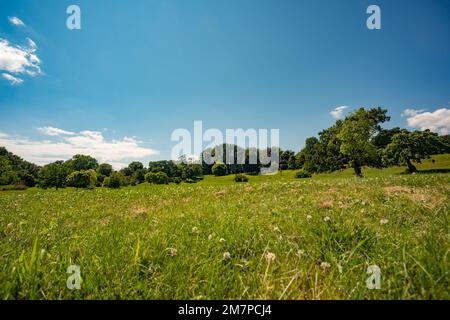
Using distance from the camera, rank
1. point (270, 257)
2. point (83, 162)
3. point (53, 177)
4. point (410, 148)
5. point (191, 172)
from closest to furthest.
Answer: point (270, 257)
point (410, 148)
point (53, 177)
point (191, 172)
point (83, 162)

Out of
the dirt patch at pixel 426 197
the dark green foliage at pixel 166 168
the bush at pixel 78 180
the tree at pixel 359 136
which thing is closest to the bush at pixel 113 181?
the bush at pixel 78 180

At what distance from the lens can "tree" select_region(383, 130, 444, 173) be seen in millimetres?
53344

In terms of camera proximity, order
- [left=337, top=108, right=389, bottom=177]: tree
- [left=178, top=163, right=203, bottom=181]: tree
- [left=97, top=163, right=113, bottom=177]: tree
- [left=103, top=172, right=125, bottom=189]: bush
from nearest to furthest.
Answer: [left=337, top=108, right=389, bottom=177]: tree → [left=103, top=172, right=125, bottom=189]: bush → [left=178, top=163, right=203, bottom=181]: tree → [left=97, top=163, right=113, bottom=177]: tree

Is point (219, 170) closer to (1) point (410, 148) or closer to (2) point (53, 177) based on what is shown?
(2) point (53, 177)

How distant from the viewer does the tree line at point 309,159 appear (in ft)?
148

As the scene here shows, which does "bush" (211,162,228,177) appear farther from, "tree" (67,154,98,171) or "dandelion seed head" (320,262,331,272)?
"dandelion seed head" (320,262,331,272)

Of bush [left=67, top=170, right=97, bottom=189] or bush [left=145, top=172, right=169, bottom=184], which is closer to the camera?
bush [left=67, top=170, right=97, bottom=189]

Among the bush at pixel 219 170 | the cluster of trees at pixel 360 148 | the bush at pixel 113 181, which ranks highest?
the cluster of trees at pixel 360 148

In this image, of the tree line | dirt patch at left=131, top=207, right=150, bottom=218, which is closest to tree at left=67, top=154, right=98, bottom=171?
the tree line

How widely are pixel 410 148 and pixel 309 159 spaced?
22846mm

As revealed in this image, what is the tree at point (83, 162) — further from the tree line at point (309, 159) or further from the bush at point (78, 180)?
the bush at point (78, 180)

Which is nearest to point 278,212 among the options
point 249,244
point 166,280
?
point 249,244

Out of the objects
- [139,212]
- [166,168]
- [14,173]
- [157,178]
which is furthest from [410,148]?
[14,173]

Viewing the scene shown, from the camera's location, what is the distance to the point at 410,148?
53.7 metres
